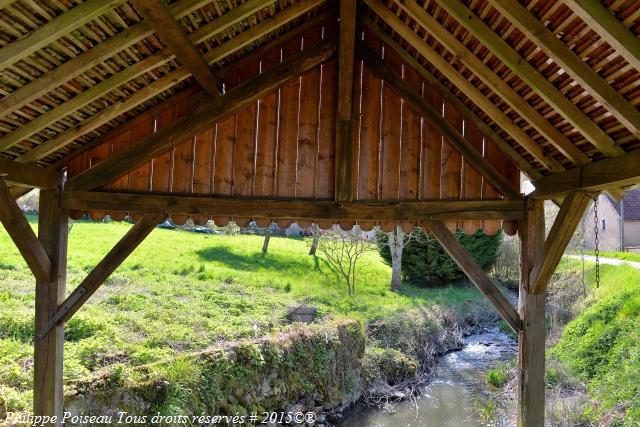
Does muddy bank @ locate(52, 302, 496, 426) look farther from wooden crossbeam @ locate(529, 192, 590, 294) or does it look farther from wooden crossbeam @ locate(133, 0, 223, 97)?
wooden crossbeam @ locate(529, 192, 590, 294)

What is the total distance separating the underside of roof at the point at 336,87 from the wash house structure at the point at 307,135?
2 centimetres

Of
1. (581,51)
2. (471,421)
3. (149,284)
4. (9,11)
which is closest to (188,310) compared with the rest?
(149,284)

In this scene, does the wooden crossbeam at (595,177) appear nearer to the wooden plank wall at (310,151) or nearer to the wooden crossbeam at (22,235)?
the wooden plank wall at (310,151)

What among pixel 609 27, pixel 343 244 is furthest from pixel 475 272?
pixel 343 244

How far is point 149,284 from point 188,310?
6.23 ft

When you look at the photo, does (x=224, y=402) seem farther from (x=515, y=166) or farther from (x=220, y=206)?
(x=515, y=166)

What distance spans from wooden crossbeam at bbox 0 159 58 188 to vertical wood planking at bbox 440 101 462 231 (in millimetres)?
3432

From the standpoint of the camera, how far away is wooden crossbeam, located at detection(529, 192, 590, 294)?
3.40 metres

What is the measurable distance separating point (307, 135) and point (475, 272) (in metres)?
1.93

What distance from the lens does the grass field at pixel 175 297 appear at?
575 centimetres

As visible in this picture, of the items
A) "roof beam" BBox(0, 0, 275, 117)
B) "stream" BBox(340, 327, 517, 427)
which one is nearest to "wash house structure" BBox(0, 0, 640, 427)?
"roof beam" BBox(0, 0, 275, 117)

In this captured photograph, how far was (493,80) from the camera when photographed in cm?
335

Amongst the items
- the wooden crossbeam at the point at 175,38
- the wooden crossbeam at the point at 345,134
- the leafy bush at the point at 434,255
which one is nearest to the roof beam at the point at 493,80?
the wooden crossbeam at the point at 345,134

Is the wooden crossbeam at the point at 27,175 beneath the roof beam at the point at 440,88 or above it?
beneath
